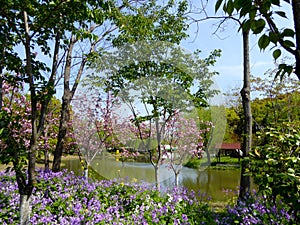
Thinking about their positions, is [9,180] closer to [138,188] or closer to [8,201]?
[8,201]

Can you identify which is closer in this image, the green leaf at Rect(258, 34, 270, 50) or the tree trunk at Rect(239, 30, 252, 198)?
the green leaf at Rect(258, 34, 270, 50)

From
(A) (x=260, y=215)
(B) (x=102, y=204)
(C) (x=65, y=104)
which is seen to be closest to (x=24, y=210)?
(B) (x=102, y=204)

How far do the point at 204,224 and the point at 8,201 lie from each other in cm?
253

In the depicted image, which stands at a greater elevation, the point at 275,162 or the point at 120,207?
the point at 275,162

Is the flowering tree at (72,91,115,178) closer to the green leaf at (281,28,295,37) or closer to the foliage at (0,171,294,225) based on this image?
the foliage at (0,171,294,225)

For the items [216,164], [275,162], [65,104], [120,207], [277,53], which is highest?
[65,104]

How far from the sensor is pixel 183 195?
4008 mm

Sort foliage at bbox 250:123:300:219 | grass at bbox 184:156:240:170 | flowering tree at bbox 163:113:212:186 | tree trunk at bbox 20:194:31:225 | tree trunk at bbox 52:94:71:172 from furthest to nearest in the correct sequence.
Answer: grass at bbox 184:156:240:170 < tree trunk at bbox 52:94:71:172 < flowering tree at bbox 163:113:212:186 < tree trunk at bbox 20:194:31:225 < foliage at bbox 250:123:300:219

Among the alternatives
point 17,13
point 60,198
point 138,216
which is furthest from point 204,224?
point 17,13

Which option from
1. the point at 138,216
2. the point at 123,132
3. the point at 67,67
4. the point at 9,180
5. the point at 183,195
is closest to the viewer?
the point at 138,216

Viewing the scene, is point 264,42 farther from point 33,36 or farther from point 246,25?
point 33,36

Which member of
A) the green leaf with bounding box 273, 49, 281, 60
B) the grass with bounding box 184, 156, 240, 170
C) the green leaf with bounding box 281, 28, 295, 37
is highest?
the green leaf with bounding box 281, 28, 295, 37

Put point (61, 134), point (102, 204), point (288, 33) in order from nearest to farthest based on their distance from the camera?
point (288, 33)
point (102, 204)
point (61, 134)

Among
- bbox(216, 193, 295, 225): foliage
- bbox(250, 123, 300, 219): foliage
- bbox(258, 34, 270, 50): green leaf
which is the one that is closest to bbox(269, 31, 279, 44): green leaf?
bbox(258, 34, 270, 50): green leaf
